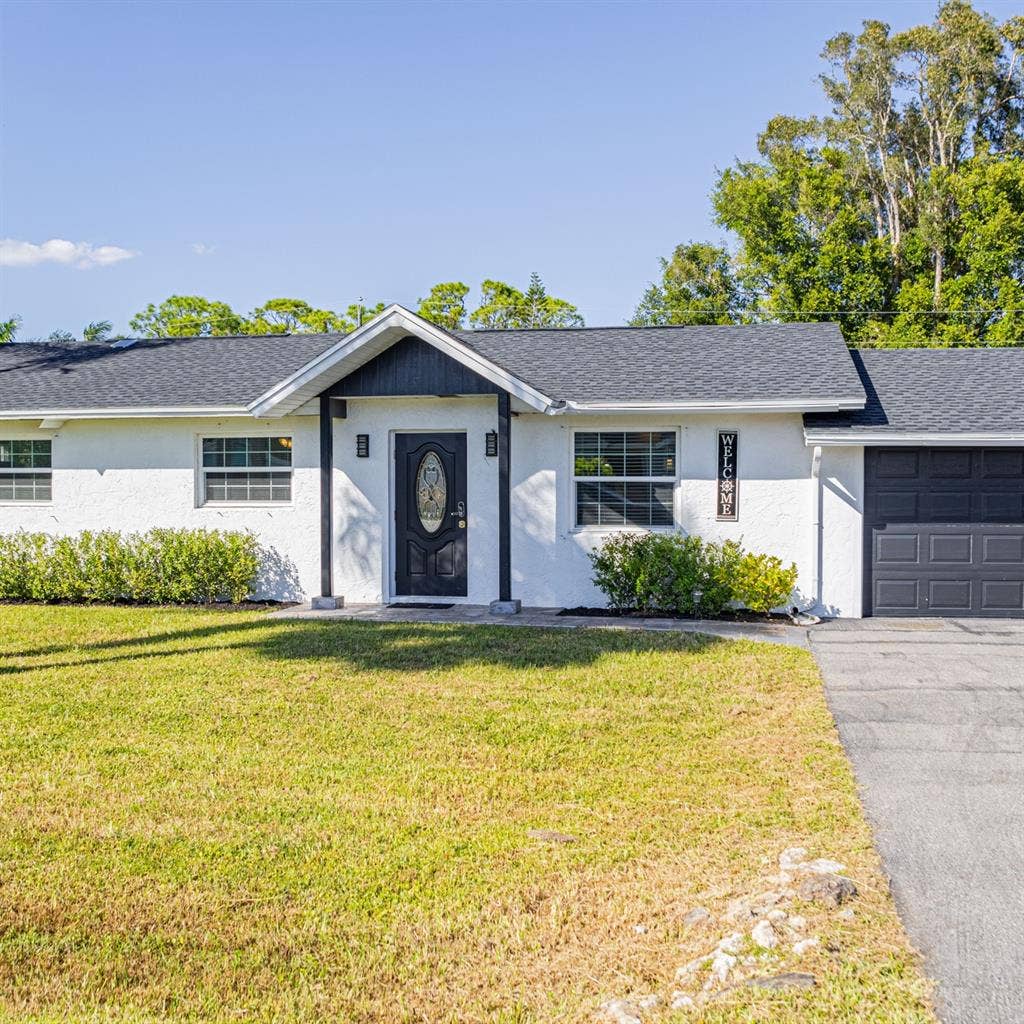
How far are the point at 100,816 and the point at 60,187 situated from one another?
20743mm

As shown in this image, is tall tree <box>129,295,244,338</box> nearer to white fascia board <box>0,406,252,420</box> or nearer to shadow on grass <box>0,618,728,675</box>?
white fascia board <box>0,406,252,420</box>

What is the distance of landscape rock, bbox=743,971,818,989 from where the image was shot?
3297mm

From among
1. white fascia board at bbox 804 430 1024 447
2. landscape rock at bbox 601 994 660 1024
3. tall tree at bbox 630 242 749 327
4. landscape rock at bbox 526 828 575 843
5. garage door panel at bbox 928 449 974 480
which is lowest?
landscape rock at bbox 601 994 660 1024

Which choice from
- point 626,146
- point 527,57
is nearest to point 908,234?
point 626,146

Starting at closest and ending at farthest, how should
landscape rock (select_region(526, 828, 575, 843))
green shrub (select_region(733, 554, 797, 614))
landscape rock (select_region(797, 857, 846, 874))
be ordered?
1. landscape rock (select_region(797, 857, 846, 874))
2. landscape rock (select_region(526, 828, 575, 843))
3. green shrub (select_region(733, 554, 797, 614))

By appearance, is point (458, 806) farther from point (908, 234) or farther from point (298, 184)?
point (908, 234)

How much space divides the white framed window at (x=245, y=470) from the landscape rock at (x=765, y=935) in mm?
10486

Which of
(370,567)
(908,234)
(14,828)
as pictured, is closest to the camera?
(14,828)

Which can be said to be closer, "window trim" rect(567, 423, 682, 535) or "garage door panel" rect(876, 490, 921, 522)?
"garage door panel" rect(876, 490, 921, 522)

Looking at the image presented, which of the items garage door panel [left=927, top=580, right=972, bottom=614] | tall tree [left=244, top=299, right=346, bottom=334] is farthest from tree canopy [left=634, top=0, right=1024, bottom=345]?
garage door panel [left=927, top=580, right=972, bottom=614]

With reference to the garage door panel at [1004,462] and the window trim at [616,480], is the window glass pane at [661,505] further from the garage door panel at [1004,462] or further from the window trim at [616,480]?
the garage door panel at [1004,462]

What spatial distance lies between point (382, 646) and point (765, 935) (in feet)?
21.4

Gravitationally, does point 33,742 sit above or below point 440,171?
below

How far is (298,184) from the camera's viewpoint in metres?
24.5
